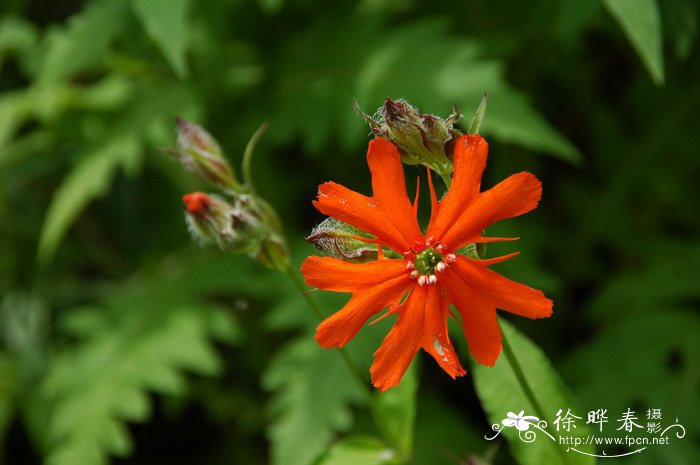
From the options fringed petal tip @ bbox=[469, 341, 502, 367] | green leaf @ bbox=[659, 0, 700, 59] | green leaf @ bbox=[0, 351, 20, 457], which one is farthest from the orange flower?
green leaf @ bbox=[0, 351, 20, 457]

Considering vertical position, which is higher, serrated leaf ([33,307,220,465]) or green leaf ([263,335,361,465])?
green leaf ([263,335,361,465])

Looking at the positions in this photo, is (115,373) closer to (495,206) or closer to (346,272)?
(346,272)

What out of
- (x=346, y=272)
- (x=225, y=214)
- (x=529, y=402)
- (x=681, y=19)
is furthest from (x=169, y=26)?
(x=681, y=19)

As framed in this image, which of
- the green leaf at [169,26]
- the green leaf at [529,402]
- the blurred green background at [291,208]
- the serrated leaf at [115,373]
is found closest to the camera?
the green leaf at [529,402]

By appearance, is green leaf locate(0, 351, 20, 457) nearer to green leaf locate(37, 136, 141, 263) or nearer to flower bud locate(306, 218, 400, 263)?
green leaf locate(37, 136, 141, 263)

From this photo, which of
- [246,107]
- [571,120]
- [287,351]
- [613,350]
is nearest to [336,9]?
[246,107]

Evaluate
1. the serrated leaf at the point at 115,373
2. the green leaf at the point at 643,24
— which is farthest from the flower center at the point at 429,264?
the serrated leaf at the point at 115,373

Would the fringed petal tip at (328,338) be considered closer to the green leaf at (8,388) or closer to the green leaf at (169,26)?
the green leaf at (169,26)
